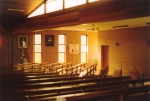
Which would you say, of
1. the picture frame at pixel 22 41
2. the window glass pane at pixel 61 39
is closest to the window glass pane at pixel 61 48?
the window glass pane at pixel 61 39

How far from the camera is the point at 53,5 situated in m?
10.3

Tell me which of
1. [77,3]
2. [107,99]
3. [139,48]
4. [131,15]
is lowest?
[107,99]

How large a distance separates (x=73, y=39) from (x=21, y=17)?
4.77 meters

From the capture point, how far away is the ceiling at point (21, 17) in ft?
27.4

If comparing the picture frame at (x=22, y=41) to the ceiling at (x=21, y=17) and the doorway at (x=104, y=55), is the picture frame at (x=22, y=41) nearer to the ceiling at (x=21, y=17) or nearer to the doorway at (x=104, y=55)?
the ceiling at (x=21, y=17)

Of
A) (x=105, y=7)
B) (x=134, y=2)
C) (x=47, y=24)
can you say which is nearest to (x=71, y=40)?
(x=47, y=24)

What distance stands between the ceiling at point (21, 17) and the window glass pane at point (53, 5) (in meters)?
0.52

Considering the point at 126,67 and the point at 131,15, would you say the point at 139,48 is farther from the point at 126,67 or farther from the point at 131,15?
the point at 131,15

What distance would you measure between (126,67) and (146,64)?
1.42 m

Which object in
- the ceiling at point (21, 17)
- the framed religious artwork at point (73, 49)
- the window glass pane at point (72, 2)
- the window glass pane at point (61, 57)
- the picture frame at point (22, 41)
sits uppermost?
the window glass pane at point (72, 2)

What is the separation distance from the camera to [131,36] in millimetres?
13141

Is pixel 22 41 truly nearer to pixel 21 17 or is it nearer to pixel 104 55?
pixel 21 17

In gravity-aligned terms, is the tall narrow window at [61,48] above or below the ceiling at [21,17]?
below

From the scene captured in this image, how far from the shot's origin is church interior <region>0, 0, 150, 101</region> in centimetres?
711
